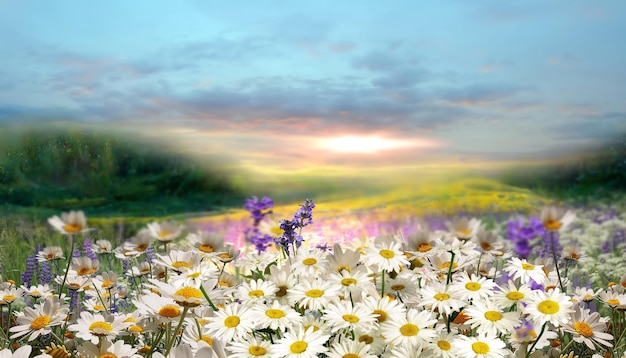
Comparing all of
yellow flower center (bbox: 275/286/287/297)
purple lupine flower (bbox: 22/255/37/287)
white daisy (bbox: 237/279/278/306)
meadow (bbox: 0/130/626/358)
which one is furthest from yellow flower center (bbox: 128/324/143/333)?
purple lupine flower (bbox: 22/255/37/287)

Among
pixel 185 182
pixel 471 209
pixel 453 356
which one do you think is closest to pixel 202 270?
pixel 453 356

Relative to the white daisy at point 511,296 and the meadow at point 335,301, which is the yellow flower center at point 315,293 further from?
the white daisy at point 511,296

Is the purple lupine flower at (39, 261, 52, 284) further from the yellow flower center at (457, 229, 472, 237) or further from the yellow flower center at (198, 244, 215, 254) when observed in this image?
the yellow flower center at (457, 229, 472, 237)

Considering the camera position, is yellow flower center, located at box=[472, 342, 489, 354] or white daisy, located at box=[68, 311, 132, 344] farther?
white daisy, located at box=[68, 311, 132, 344]

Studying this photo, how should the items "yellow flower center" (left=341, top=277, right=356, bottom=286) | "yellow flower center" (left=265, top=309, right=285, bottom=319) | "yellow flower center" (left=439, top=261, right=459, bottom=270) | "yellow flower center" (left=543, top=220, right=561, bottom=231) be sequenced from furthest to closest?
"yellow flower center" (left=439, top=261, right=459, bottom=270) < "yellow flower center" (left=341, top=277, right=356, bottom=286) < "yellow flower center" (left=265, top=309, right=285, bottom=319) < "yellow flower center" (left=543, top=220, right=561, bottom=231)

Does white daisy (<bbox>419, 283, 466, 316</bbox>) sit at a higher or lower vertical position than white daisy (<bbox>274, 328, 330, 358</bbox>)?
higher

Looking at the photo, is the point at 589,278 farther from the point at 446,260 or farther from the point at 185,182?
the point at 185,182

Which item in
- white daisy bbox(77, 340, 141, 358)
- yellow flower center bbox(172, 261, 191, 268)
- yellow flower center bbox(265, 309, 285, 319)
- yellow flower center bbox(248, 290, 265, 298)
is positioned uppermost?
yellow flower center bbox(172, 261, 191, 268)

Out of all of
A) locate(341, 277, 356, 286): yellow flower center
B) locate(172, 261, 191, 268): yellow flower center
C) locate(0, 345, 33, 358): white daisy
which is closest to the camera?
locate(0, 345, 33, 358): white daisy
